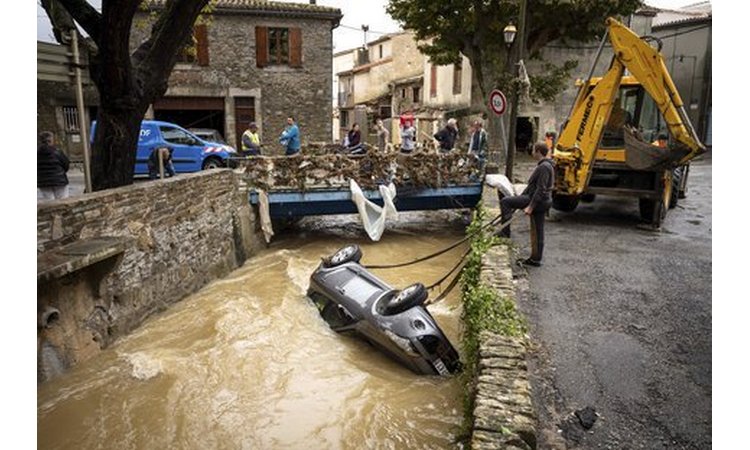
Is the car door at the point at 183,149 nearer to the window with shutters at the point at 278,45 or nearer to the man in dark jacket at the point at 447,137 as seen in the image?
the man in dark jacket at the point at 447,137

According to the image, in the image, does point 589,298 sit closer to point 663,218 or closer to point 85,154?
point 663,218

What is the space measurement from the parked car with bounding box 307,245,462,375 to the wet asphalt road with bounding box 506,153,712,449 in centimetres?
105

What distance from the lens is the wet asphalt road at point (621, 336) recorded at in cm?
350

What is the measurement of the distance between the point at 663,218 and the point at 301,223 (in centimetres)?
885

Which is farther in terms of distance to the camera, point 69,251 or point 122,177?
point 122,177

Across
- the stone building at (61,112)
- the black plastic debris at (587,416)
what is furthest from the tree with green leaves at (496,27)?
the black plastic debris at (587,416)

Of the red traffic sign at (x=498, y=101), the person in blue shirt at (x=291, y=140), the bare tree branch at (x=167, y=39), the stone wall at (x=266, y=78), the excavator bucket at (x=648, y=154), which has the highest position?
the stone wall at (x=266, y=78)

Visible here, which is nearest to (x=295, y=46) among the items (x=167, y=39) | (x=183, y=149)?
(x=183, y=149)

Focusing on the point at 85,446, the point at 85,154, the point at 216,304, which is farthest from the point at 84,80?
the point at 85,446

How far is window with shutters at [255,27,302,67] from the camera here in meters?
19.9

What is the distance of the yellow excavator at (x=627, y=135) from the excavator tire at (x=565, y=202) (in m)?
0.02

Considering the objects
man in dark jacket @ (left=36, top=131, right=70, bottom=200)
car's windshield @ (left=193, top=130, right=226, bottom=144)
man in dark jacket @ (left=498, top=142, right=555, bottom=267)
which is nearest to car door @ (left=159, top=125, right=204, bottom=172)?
car's windshield @ (left=193, top=130, right=226, bottom=144)

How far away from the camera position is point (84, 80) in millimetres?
6238

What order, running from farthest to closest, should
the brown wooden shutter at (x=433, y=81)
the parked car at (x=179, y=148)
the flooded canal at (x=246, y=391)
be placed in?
the brown wooden shutter at (x=433, y=81) → the parked car at (x=179, y=148) → the flooded canal at (x=246, y=391)
